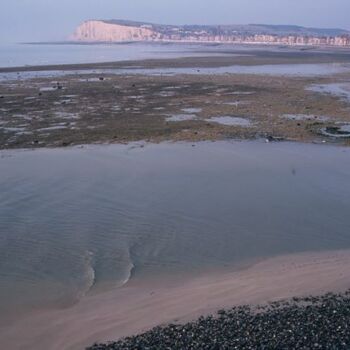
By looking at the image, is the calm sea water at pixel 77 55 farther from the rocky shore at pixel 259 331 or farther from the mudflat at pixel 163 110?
the rocky shore at pixel 259 331

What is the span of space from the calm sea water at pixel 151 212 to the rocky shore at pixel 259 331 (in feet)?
7.45

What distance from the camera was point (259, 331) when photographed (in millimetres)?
8484

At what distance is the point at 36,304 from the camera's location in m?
10.1

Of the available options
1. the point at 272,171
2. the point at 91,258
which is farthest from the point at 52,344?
the point at 272,171

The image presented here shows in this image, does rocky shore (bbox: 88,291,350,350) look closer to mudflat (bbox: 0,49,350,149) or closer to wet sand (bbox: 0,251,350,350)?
wet sand (bbox: 0,251,350,350)

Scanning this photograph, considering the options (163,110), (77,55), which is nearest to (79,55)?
(77,55)

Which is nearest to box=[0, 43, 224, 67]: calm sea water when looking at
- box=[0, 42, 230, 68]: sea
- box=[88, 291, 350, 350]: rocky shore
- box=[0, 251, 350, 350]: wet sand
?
box=[0, 42, 230, 68]: sea

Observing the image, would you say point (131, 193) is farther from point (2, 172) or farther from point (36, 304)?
point (36, 304)

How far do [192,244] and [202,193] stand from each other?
151 inches

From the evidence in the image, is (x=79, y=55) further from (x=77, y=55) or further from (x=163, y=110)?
(x=163, y=110)

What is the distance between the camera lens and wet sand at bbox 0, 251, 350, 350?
9.04 metres

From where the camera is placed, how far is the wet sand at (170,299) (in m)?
9.04

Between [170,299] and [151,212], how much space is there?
4.79 metres

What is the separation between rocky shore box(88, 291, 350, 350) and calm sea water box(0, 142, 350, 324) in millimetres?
2270
